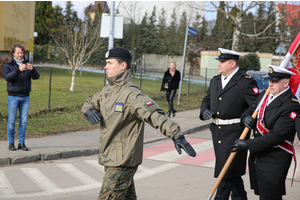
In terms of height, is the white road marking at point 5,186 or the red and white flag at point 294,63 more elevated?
the red and white flag at point 294,63

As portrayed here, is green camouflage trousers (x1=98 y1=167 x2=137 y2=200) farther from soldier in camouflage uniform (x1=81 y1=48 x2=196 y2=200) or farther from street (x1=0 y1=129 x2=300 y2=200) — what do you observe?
street (x1=0 y1=129 x2=300 y2=200)

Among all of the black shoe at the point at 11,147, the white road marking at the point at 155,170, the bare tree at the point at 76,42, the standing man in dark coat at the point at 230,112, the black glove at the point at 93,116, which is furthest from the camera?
the bare tree at the point at 76,42

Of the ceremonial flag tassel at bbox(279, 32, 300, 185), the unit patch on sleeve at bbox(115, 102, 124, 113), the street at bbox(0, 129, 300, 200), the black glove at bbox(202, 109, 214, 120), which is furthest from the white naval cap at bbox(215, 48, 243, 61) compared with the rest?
the street at bbox(0, 129, 300, 200)

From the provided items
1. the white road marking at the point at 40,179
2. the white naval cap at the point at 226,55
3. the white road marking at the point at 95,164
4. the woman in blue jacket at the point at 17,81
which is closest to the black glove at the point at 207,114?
the white naval cap at the point at 226,55

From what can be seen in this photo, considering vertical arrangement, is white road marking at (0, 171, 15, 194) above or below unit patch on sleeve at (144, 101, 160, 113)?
below

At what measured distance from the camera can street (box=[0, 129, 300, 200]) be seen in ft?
16.8

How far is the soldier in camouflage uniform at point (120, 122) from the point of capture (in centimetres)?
318

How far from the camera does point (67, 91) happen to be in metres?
15.5

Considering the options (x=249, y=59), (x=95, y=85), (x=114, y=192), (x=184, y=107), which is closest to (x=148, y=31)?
(x=249, y=59)

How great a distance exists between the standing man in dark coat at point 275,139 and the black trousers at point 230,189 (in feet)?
1.84

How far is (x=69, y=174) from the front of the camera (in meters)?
6.14

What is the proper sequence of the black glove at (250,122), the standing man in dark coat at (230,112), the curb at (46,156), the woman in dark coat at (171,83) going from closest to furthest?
the black glove at (250,122) → the standing man in dark coat at (230,112) → the curb at (46,156) → the woman in dark coat at (171,83)

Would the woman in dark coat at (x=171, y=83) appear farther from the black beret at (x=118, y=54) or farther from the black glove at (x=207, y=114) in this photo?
the black beret at (x=118, y=54)

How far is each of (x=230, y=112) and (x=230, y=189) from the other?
0.97m
